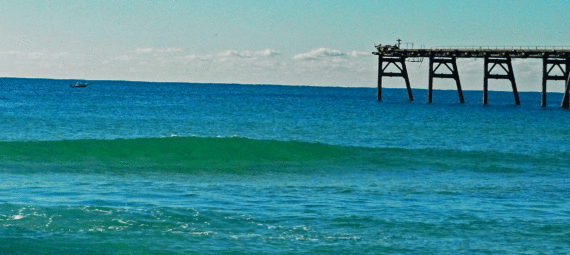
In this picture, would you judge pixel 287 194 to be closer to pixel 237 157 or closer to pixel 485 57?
pixel 237 157

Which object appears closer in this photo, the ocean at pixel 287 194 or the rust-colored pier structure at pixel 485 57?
the ocean at pixel 287 194

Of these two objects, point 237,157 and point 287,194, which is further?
point 237,157

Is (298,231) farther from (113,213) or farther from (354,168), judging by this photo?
(354,168)

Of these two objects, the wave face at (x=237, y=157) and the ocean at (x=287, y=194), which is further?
the wave face at (x=237, y=157)

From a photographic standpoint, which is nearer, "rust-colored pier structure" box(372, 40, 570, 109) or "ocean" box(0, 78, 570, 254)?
"ocean" box(0, 78, 570, 254)

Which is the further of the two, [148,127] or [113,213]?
[148,127]

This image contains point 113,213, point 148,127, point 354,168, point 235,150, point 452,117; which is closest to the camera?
point 113,213

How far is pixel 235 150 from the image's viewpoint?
32500mm

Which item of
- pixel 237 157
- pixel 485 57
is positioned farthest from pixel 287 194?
pixel 485 57

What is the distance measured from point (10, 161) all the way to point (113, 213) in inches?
518

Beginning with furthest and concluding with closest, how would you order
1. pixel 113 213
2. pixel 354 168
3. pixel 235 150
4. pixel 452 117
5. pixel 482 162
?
pixel 452 117, pixel 235 150, pixel 482 162, pixel 354 168, pixel 113 213

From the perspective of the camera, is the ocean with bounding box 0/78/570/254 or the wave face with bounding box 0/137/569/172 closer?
the ocean with bounding box 0/78/570/254

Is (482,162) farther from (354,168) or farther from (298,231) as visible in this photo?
(298,231)

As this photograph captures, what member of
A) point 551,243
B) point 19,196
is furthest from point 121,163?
point 551,243
